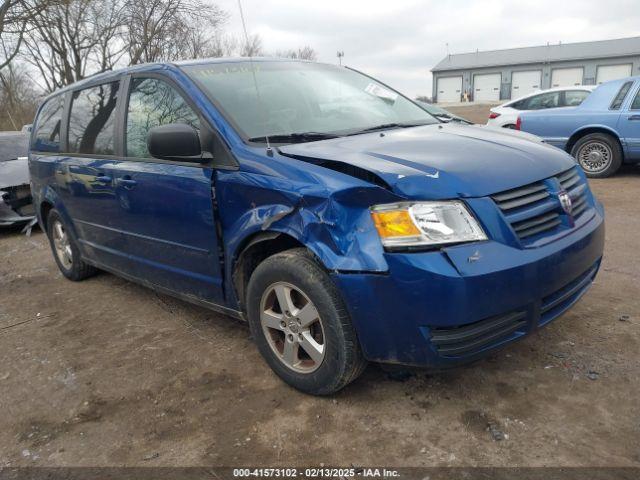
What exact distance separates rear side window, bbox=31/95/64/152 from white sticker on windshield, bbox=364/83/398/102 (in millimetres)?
2751

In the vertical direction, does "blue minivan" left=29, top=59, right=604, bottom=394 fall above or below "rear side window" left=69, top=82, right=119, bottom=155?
below

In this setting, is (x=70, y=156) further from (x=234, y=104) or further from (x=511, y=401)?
(x=511, y=401)

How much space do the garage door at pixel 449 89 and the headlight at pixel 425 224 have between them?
52592 millimetres

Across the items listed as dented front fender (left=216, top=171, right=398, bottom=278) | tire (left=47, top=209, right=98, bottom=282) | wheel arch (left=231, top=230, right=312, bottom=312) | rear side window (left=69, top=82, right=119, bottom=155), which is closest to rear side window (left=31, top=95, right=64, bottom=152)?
rear side window (left=69, top=82, right=119, bottom=155)

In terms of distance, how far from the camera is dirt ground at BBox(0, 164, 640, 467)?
225 cm

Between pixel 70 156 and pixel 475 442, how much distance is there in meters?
3.72

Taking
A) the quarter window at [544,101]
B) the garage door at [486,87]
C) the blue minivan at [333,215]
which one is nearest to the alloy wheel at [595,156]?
the quarter window at [544,101]

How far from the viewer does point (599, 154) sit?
821cm

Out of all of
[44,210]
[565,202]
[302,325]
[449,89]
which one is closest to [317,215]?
[302,325]

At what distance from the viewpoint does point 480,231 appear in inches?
86.9

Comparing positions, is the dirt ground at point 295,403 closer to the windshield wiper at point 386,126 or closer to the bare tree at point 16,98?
the windshield wiper at point 386,126

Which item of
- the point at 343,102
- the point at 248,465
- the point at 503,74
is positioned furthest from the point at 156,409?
the point at 503,74

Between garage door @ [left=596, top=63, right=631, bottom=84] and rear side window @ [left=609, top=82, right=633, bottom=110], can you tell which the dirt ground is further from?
garage door @ [left=596, top=63, right=631, bottom=84]

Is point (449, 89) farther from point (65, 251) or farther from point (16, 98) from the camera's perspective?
point (65, 251)
